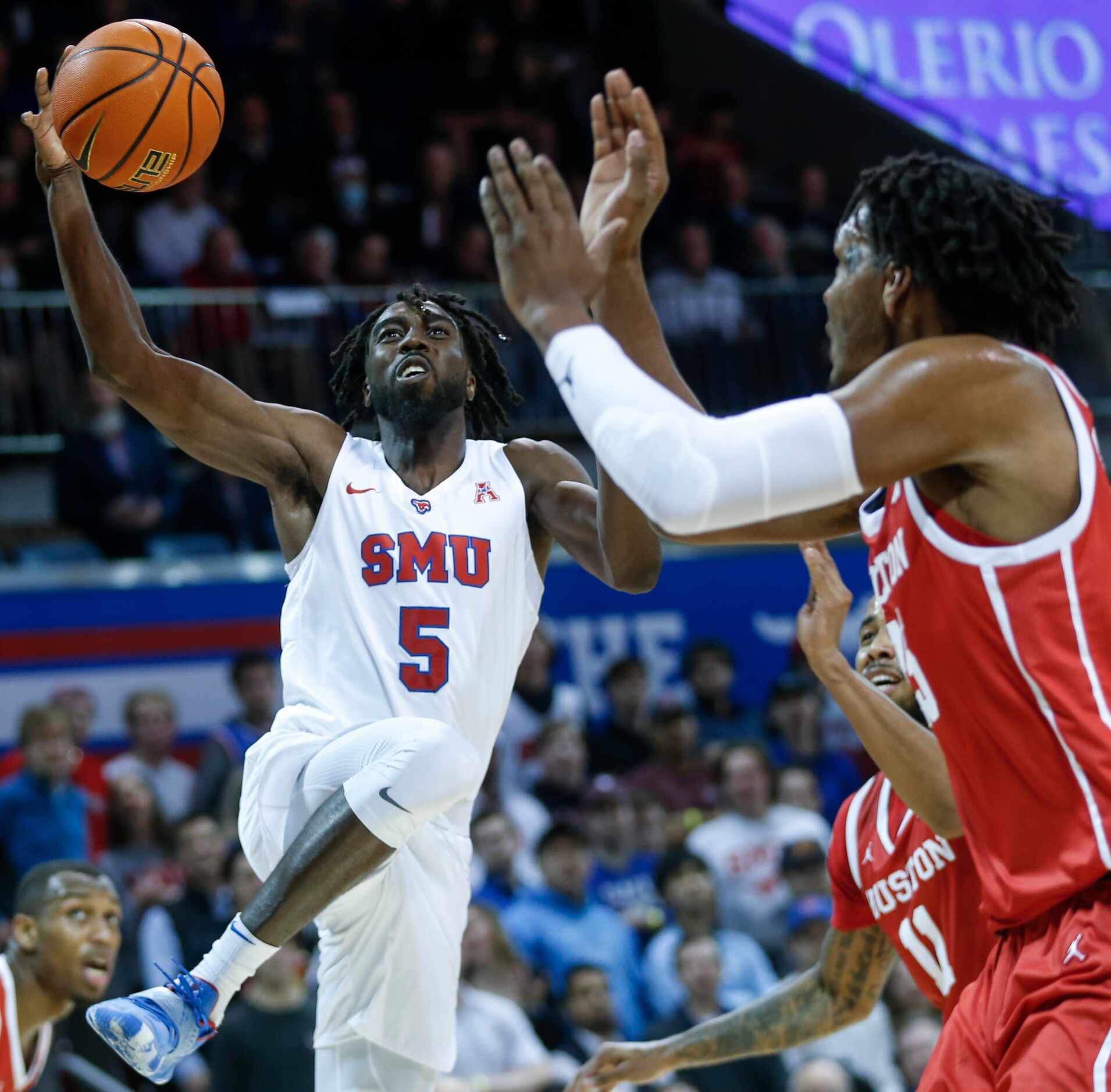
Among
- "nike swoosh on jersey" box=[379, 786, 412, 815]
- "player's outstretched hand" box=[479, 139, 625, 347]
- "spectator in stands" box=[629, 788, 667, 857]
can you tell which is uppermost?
"player's outstretched hand" box=[479, 139, 625, 347]

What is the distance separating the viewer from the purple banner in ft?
44.7

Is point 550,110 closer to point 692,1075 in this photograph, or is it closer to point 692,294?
point 692,294

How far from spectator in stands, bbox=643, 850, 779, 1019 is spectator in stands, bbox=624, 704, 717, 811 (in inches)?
31.5

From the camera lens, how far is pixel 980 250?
2.99 metres

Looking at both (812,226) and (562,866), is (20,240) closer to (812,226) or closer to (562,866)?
(562,866)

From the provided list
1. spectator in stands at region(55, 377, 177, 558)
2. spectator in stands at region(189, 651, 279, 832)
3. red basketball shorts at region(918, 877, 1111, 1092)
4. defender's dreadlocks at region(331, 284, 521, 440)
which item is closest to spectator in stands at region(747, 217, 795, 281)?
spectator in stands at region(55, 377, 177, 558)

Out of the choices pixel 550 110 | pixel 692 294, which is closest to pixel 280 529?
pixel 692 294

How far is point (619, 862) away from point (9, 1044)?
4.07m

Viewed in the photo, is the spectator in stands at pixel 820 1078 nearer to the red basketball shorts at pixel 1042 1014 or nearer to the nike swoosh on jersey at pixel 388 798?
the nike swoosh on jersey at pixel 388 798

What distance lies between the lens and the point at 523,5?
13.5 m

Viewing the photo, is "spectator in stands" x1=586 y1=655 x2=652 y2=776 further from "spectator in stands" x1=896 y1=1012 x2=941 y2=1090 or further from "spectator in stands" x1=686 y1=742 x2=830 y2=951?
"spectator in stands" x1=896 y1=1012 x2=941 y2=1090

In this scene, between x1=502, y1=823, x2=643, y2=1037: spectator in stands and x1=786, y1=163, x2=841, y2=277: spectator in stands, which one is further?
x1=786, y1=163, x2=841, y2=277: spectator in stands

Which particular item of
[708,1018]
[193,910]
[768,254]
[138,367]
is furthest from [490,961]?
[768,254]

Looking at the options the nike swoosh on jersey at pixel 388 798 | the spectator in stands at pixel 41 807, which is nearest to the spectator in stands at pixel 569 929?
the spectator in stands at pixel 41 807
